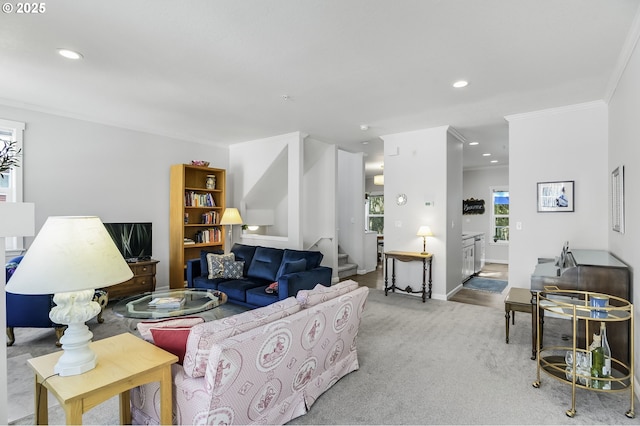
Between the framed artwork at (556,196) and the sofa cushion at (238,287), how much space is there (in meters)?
3.76

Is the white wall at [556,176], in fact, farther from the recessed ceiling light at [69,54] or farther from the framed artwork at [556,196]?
the recessed ceiling light at [69,54]

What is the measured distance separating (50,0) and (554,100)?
4774 mm

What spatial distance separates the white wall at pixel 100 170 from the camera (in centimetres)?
428

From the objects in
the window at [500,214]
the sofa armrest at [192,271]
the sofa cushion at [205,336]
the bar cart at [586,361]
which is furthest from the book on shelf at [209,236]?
the window at [500,214]

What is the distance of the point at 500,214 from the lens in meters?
8.92

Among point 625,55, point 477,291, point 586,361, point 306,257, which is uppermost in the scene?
point 625,55

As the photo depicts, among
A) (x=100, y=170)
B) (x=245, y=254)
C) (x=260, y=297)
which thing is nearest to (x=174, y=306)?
(x=260, y=297)

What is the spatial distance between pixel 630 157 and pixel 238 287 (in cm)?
413

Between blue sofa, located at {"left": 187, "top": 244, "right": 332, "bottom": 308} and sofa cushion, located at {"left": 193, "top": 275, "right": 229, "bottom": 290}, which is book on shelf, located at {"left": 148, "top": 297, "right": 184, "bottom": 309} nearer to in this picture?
blue sofa, located at {"left": 187, "top": 244, "right": 332, "bottom": 308}

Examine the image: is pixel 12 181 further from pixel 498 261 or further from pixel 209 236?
pixel 498 261

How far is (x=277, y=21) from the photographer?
231cm

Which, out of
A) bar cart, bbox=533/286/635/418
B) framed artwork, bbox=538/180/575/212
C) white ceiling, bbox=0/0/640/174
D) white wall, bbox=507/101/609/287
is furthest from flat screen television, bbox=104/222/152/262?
framed artwork, bbox=538/180/575/212

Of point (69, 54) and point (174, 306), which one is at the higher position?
point (69, 54)

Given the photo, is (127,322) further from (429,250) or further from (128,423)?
(429,250)
